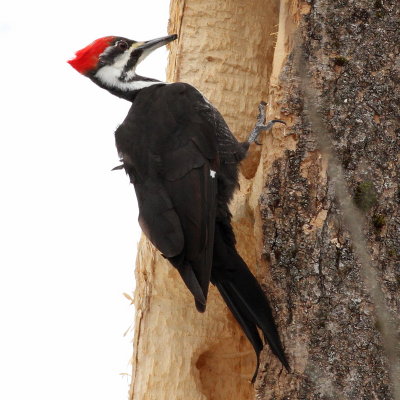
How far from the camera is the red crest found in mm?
3793

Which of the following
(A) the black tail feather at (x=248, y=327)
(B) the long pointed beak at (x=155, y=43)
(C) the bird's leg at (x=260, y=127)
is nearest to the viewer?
(A) the black tail feather at (x=248, y=327)

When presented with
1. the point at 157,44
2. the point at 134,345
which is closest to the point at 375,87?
the point at 157,44

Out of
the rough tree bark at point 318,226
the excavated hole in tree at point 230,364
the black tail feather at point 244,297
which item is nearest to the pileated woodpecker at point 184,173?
the black tail feather at point 244,297

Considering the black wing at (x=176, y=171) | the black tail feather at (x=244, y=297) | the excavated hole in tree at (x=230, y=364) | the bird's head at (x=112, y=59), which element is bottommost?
the excavated hole in tree at (x=230, y=364)

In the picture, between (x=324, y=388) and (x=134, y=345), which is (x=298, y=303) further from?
(x=134, y=345)

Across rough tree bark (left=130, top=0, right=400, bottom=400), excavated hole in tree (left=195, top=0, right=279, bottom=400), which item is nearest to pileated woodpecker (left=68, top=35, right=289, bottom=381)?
rough tree bark (left=130, top=0, right=400, bottom=400)

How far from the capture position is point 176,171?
3164 mm

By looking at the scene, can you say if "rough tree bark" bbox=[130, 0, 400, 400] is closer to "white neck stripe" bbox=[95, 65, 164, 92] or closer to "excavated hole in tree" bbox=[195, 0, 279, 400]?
"excavated hole in tree" bbox=[195, 0, 279, 400]

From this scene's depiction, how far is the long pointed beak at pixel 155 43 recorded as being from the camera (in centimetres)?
374

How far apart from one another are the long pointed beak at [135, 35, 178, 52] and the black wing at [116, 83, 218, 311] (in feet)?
0.96

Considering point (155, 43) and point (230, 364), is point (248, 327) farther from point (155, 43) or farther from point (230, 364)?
point (155, 43)

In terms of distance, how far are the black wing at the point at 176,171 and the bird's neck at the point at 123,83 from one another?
148 millimetres

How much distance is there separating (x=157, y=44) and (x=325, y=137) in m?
1.23

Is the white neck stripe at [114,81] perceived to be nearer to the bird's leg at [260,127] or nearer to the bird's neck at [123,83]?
the bird's neck at [123,83]
